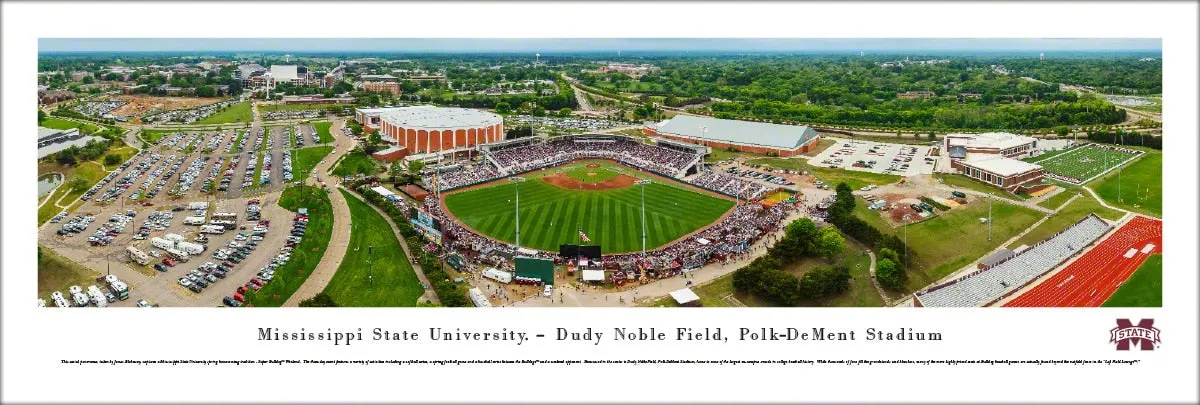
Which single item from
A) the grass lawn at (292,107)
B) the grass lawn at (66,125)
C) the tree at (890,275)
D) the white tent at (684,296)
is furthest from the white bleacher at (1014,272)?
the grass lawn at (292,107)

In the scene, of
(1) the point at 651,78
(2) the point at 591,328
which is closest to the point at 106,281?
(2) the point at 591,328

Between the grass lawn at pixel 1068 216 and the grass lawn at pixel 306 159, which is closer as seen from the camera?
the grass lawn at pixel 1068 216

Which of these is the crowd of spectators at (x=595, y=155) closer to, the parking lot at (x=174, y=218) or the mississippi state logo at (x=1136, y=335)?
the parking lot at (x=174, y=218)

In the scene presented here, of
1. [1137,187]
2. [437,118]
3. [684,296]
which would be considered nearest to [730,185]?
[684,296]

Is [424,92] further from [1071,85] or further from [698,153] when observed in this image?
[1071,85]

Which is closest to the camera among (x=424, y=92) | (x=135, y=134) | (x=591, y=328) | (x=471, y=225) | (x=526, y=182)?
(x=591, y=328)

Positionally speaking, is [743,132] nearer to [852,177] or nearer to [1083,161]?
[852,177]

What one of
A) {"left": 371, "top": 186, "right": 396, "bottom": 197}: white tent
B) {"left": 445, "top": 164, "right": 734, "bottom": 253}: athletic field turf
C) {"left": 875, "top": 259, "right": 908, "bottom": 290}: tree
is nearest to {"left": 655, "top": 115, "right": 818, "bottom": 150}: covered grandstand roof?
{"left": 445, "top": 164, "right": 734, "bottom": 253}: athletic field turf
